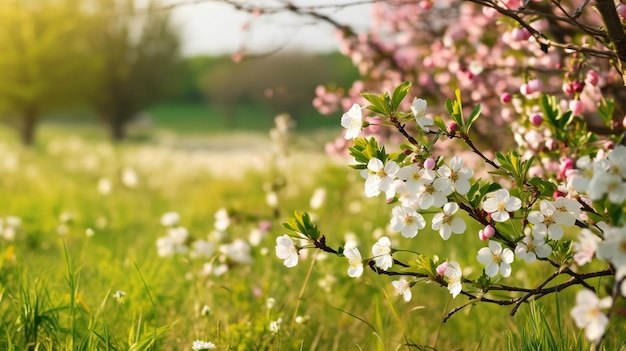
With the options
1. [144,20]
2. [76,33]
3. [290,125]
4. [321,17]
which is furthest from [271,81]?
[321,17]

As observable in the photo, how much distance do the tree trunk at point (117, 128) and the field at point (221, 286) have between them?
60.0 ft

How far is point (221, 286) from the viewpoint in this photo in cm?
272

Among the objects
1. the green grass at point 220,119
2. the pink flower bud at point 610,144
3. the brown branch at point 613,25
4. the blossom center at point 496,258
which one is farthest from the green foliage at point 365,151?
the green grass at point 220,119

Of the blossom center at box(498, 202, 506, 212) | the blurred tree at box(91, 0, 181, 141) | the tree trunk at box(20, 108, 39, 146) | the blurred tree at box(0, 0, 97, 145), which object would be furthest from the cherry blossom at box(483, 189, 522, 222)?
the blurred tree at box(91, 0, 181, 141)

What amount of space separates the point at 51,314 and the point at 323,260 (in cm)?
170

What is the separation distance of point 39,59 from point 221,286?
706 inches

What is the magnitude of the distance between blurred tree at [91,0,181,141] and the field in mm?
16555

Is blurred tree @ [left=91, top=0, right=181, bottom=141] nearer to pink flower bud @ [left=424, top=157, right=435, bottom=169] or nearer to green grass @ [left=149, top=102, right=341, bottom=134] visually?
green grass @ [left=149, top=102, right=341, bottom=134]

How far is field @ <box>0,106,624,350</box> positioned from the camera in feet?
8.77

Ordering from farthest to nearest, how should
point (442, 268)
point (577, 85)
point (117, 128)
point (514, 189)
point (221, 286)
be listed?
point (117, 128) < point (221, 286) < point (577, 85) < point (514, 189) < point (442, 268)

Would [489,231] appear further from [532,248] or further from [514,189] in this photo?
[514,189]

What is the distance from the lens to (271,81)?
37.6 metres

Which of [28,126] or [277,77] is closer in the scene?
[28,126]

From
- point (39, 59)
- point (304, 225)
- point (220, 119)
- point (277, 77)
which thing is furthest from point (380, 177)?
point (220, 119)
